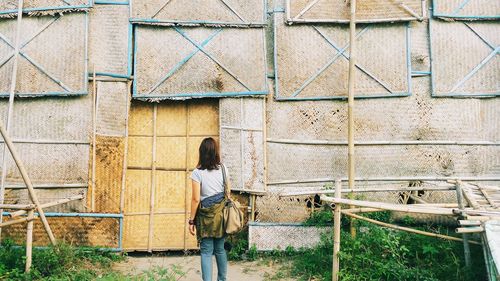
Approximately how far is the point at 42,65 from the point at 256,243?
13.2ft

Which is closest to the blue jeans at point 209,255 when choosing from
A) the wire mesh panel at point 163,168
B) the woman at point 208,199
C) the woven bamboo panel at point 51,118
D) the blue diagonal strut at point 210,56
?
the woman at point 208,199

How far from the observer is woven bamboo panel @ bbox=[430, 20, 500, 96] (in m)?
6.66

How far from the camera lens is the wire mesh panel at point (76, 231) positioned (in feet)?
20.4

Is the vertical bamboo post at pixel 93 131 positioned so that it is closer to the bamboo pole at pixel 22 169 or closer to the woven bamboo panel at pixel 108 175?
the woven bamboo panel at pixel 108 175

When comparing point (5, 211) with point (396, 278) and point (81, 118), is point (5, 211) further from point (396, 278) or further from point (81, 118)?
point (396, 278)

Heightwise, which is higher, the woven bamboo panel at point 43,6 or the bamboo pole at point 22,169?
the woven bamboo panel at point 43,6

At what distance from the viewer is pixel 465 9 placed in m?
6.69

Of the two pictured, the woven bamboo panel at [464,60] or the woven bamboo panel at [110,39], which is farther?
the woven bamboo panel at [464,60]

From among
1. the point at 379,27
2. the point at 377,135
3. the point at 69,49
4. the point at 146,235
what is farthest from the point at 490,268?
the point at 69,49

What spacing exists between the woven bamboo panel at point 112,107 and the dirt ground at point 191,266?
1.83 metres

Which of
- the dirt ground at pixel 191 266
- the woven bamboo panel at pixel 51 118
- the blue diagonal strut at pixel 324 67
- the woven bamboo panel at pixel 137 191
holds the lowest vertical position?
the dirt ground at pixel 191 266

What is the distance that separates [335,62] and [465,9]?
83.5 inches

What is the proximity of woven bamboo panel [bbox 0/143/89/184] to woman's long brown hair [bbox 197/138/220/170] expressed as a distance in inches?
100

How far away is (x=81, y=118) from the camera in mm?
6398
